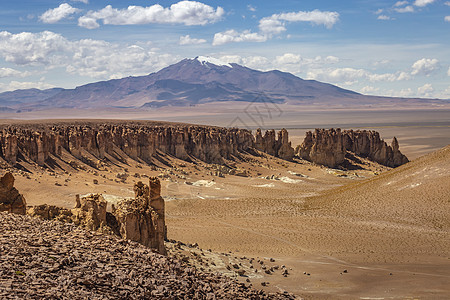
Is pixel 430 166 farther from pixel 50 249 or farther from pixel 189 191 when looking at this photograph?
pixel 50 249

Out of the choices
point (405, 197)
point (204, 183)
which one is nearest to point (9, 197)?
point (405, 197)

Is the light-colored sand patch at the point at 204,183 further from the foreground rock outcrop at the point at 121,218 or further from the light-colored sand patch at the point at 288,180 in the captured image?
the foreground rock outcrop at the point at 121,218

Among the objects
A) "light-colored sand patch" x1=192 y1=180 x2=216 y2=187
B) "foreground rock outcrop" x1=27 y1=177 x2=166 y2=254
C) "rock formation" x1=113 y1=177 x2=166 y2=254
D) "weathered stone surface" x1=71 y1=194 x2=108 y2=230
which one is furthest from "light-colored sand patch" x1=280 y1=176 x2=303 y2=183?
"weathered stone surface" x1=71 y1=194 x2=108 y2=230

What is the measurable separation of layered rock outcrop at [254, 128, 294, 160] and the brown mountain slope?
23.7 metres

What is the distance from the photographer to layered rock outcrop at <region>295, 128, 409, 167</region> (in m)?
56.2

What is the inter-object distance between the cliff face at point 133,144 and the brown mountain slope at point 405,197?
21326 millimetres

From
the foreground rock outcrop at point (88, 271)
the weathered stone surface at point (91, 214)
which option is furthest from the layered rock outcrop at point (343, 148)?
the foreground rock outcrop at point (88, 271)

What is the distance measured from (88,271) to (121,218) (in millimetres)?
5987

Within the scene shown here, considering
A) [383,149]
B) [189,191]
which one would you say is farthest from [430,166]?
[383,149]

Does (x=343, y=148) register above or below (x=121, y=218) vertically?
above

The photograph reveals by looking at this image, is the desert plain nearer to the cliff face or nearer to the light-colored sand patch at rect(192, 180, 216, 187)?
the light-colored sand patch at rect(192, 180, 216, 187)

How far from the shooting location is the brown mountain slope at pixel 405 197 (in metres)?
25.8

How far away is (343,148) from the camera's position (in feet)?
192

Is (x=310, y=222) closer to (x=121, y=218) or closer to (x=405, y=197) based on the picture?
(x=405, y=197)
